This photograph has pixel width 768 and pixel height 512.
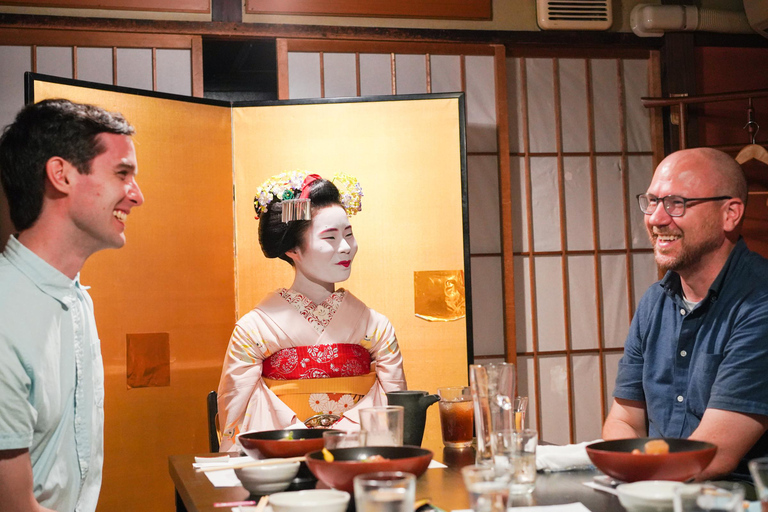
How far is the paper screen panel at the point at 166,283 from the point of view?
10.9 ft

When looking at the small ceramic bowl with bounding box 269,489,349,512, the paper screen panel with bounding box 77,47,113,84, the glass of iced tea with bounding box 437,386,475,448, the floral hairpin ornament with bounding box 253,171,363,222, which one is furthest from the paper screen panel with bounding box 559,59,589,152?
the small ceramic bowl with bounding box 269,489,349,512

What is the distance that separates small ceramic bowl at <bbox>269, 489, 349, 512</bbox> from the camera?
3.59 feet

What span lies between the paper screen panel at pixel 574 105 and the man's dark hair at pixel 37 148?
3.09 m

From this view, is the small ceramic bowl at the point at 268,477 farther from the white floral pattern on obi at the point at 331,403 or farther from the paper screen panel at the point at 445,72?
the paper screen panel at the point at 445,72

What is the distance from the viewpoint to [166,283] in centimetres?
349

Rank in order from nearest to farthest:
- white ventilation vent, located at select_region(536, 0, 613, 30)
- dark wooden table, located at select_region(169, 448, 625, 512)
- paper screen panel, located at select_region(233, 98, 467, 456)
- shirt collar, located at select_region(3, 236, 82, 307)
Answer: dark wooden table, located at select_region(169, 448, 625, 512), shirt collar, located at select_region(3, 236, 82, 307), paper screen panel, located at select_region(233, 98, 467, 456), white ventilation vent, located at select_region(536, 0, 613, 30)

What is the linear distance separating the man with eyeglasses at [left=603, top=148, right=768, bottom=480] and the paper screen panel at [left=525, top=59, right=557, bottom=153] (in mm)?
2042

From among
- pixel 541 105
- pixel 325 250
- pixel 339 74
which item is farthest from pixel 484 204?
pixel 325 250

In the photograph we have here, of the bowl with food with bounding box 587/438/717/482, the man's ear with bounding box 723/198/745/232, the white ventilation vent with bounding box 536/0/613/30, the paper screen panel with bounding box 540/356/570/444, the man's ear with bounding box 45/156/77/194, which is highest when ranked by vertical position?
the white ventilation vent with bounding box 536/0/613/30

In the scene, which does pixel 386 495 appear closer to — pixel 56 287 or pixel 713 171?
pixel 56 287

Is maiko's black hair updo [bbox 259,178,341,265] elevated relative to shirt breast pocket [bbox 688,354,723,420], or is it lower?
elevated

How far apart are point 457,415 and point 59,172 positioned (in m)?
1.11

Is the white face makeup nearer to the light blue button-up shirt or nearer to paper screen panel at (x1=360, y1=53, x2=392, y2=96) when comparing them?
the light blue button-up shirt

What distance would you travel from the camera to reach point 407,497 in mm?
943
